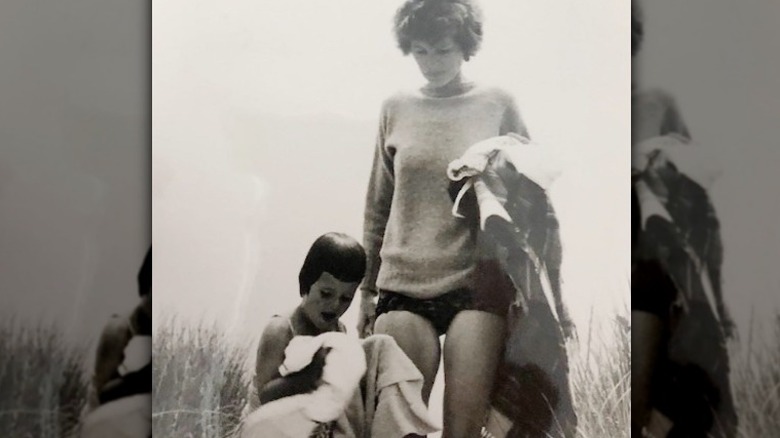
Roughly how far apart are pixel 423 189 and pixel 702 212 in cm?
50

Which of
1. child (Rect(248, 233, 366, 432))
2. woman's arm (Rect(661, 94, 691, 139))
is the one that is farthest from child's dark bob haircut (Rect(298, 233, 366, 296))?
woman's arm (Rect(661, 94, 691, 139))

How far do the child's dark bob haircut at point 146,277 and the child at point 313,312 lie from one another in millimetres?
227

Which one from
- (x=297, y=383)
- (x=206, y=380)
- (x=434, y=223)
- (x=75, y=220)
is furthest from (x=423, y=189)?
(x=75, y=220)

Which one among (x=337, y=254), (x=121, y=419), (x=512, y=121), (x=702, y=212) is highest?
(x=512, y=121)

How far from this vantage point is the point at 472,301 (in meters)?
1.34

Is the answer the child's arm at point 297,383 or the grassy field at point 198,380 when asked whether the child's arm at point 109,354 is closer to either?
the grassy field at point 198,380

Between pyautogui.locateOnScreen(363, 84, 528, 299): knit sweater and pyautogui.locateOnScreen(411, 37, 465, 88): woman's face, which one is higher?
pyautogui.locateOnScreen(411, 37, 465, 88): woman's face

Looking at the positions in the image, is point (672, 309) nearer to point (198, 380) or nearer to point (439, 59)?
point (439, 59)

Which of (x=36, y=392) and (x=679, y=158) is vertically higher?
(x=679, y=158)

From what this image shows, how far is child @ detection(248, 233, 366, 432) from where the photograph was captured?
1344mm

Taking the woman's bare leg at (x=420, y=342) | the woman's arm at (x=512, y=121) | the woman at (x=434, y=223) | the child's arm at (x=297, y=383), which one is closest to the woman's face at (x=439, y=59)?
the woman at (x=434, y=223)

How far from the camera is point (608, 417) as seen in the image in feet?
4.29

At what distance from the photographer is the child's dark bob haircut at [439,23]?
1.34m

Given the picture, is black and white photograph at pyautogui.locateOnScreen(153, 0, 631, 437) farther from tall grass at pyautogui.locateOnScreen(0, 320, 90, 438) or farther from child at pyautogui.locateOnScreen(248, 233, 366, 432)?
tall grass at pyautogui.locateOnScreen(0, 320, 90, 438)
